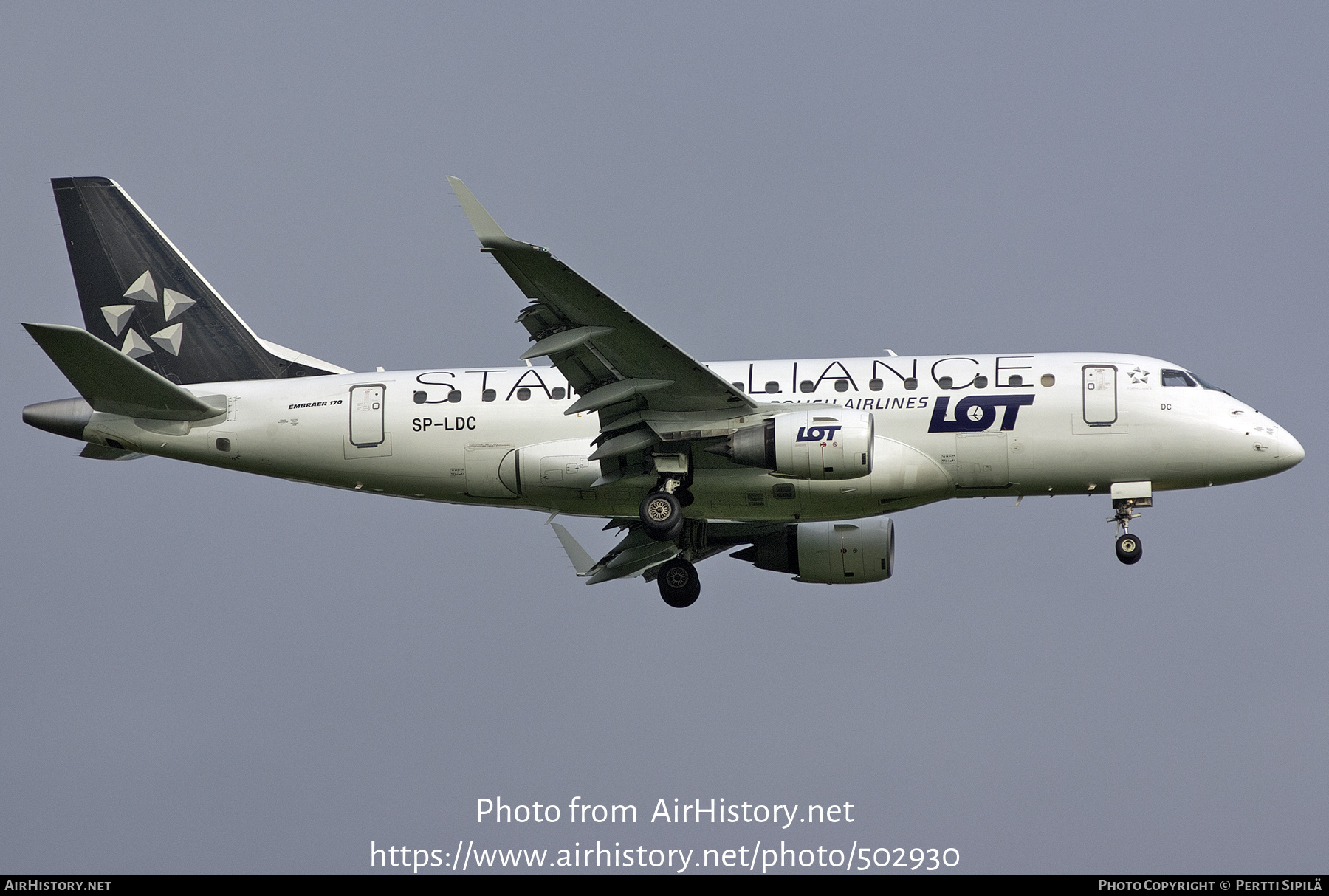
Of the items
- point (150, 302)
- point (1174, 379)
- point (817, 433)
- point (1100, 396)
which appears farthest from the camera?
point (150, 302)

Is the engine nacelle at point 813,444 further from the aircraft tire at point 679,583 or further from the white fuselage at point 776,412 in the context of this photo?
the aircraft tire at point 679,583

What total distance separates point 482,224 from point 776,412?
8.44 meters

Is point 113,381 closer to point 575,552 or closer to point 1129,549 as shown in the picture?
point 575,552

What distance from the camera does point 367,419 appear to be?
1326 inches

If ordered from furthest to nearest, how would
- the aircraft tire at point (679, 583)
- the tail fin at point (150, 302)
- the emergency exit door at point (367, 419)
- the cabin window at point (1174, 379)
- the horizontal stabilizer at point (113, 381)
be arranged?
the aircraft tire at point (679, 583), the tail fin at point (150, 302), the emergency exit door at point (367, 419), the cabin window at point (1174, 379), the horizontal stabilizer at point (113, 381)

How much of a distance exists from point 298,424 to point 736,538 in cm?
1113

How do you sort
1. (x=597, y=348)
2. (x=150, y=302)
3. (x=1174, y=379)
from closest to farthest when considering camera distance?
(x=597, y=348)
(x=1174, y=379)
(x=150, y=302)

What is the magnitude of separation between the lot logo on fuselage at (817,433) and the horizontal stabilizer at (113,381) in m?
13.4

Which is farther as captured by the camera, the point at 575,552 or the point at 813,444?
the point at 575,552

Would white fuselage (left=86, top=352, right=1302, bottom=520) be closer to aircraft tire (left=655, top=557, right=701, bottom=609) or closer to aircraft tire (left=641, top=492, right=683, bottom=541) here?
aircraft tire (left=641, top=492, right=683, bottom=541)

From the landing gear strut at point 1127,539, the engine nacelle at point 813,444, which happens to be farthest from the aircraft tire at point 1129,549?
the engine nacelle at point 813,444

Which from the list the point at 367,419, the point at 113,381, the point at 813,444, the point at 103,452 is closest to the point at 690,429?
the point at 813,444

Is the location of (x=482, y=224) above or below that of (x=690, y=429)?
above

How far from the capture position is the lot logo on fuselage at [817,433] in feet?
99.8
